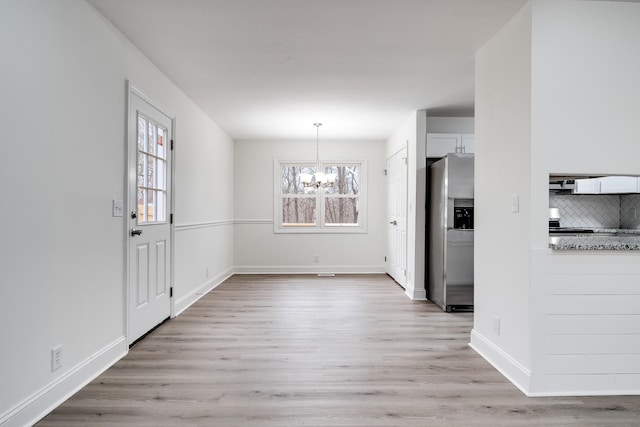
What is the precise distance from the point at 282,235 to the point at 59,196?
4802mm

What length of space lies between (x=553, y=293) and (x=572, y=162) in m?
0.81

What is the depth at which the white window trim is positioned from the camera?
22.3 ft

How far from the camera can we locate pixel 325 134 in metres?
6.32

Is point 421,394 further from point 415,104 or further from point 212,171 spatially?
point 212,171

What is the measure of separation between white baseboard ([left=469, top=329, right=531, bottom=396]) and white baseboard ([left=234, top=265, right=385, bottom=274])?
12.1 feet

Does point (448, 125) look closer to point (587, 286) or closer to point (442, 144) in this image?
point (442, 144)

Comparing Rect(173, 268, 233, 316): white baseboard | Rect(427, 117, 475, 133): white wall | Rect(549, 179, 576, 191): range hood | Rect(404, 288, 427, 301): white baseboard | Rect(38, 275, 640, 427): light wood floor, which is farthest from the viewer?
Rect(427, 117, 475, 133): white wall

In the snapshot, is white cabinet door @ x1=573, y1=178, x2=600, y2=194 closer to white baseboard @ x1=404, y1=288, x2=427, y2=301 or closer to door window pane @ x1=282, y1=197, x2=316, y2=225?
white baseboard @ x1=404, y1=288, x2=427, y2=301

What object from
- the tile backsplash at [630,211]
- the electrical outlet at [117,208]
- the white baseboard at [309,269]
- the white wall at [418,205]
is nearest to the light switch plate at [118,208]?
the electrical outlet at [117,208]

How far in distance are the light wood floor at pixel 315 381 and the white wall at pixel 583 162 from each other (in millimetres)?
225

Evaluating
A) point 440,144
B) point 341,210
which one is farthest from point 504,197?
point 341,210

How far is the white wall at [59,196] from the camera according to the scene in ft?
5.86

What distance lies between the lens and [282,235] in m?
6.82

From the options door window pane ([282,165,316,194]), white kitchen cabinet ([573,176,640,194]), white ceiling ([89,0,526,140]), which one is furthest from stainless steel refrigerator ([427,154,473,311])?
door window pane ([282,165,316,194])
